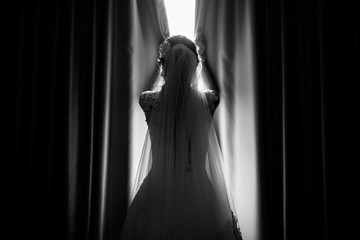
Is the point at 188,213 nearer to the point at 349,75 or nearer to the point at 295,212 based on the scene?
the point at 295,212

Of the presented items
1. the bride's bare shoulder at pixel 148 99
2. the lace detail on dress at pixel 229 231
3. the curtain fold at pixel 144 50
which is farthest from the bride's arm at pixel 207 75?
the lace detail on dress at pixel 229 231

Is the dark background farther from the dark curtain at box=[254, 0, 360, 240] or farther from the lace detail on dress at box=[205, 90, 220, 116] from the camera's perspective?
the lace detail on dress at box=[205, 90, 220, 116]

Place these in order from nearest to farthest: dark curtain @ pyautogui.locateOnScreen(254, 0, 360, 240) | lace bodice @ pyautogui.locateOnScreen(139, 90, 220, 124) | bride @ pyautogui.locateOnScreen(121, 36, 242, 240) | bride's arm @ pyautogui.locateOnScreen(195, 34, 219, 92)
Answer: bride @ pyautogui.locateOnScreen(121, 36, 242, 240), lace bodice @ pyautogui.locateOnScreen(139, 90, 220, 124), dark curtain @ pyautogui.locateOnScreen(254, 0, 360, 240), bride's arm @ pyautogui.locateOnScreen(195, 34, 219, 92)

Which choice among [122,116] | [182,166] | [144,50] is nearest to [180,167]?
[182,166]

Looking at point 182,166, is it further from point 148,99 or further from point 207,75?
point 207,75

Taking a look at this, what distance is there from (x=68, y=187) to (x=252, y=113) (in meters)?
1.01

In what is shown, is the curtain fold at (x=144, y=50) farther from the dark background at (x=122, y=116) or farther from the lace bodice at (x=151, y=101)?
the lace bodice at (x=151, y=101)

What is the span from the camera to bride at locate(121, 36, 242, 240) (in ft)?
4.06

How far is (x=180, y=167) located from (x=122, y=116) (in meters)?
0.56

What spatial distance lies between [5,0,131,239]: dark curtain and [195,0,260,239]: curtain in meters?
0.45

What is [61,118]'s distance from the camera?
1.73 metres

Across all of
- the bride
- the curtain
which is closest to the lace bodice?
the bride

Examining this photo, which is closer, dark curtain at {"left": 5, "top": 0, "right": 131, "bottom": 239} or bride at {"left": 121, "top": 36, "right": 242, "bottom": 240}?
bride at {"left": 121, "top": 36, "right": 242, "bottom": 240}

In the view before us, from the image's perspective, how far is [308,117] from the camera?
1.66 m
